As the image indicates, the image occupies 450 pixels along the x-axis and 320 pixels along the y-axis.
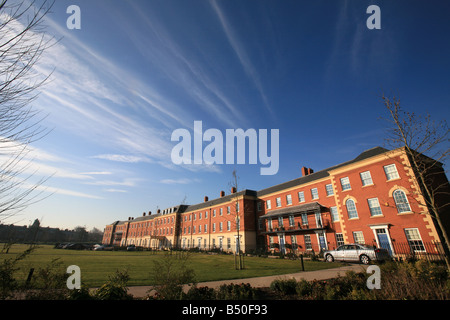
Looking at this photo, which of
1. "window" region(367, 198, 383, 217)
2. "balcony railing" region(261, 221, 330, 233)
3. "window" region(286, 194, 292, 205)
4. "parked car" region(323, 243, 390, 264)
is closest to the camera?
"parked car" region(323, 243, 390, 264)

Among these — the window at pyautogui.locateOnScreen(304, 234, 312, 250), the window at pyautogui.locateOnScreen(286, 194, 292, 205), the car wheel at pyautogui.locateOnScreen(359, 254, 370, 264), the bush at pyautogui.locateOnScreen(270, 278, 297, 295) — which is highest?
the window at pyautogui.locateOnScreen(286, 194, 292, 205)

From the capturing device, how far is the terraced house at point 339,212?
17266mm

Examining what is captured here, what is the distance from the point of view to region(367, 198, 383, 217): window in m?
19.8

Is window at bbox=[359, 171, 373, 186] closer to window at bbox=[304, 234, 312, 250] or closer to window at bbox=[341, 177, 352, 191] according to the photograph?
window at bbox=[341, 177, 352, 191]

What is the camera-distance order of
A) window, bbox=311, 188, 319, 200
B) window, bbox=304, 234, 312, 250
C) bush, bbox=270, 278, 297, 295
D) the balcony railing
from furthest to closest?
window, bbox=311, 188, 319, 200 < window, bbox=304, 234, 312, 250 < the balcony railing < bush, bbox=270, 278, 297, 295

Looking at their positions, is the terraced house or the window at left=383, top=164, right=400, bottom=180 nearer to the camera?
the terraced house

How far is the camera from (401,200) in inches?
704

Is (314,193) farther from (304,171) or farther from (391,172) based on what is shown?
(391,172)

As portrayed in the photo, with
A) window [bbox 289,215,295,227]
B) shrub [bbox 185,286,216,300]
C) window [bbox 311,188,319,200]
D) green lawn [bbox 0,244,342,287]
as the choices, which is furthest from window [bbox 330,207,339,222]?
shrub [bbox 185,286,216,300]

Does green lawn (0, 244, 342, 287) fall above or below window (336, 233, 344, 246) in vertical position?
below

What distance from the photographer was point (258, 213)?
3525 cm
